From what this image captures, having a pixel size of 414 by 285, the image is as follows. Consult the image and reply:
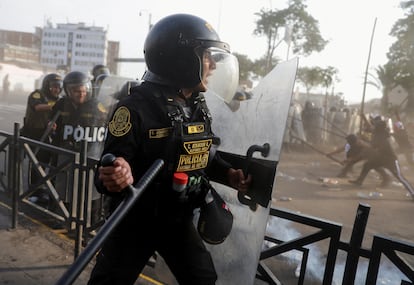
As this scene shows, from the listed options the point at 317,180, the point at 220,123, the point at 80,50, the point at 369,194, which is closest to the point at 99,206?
the point at 220,123

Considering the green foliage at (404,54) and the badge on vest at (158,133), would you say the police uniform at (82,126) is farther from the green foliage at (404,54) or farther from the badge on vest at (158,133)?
the green foliage at (404,54)

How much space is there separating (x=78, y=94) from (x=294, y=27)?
51.3 feet

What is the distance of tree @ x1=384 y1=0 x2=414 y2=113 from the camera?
61.6 ft

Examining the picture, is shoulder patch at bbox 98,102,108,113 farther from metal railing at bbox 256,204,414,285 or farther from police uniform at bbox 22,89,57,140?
metal railing at bbox 256,204,414,285

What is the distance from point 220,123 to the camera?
214cm

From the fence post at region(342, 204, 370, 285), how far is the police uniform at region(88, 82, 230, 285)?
84 centimetres

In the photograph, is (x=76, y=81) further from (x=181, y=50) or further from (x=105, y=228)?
(x=105, y=228)

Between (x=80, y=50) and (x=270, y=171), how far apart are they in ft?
242

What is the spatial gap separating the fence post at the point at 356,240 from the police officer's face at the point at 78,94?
3.22 meters

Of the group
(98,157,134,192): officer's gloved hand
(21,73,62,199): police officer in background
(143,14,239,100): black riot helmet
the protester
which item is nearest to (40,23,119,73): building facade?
the protester

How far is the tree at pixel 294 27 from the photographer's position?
18.0 metres

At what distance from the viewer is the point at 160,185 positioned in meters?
1.71

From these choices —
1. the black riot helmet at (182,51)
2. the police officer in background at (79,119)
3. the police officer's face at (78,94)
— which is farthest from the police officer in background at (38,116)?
the black riot helmet at (182,51)

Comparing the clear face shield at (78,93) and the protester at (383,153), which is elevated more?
the clear face shield at (78,93)
